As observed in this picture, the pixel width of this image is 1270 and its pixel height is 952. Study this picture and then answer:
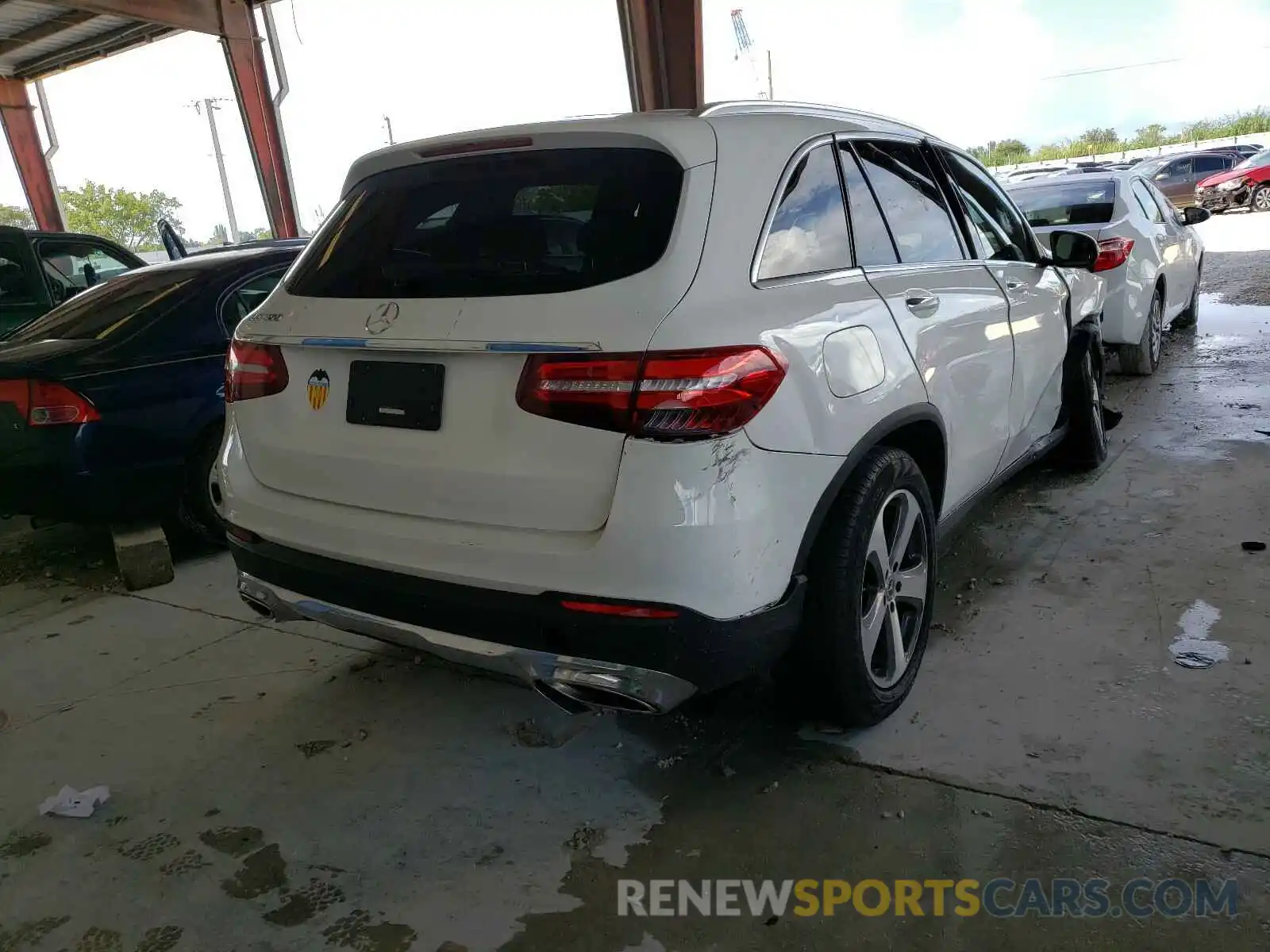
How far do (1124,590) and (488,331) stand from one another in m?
2.63

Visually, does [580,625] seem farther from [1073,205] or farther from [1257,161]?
Answer: [1257,161]

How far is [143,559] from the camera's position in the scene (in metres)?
4.23

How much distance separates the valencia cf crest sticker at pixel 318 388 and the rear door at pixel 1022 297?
7.70ft

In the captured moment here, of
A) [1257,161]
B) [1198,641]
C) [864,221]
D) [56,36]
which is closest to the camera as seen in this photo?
[864,221]

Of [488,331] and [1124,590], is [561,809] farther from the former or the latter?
[1124,590]

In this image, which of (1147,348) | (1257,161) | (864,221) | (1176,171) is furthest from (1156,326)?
(1176,171)

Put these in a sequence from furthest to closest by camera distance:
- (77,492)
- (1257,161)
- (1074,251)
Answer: (1257,161) → (77,492) → (1074,251)

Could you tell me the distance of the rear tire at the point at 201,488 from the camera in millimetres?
4426

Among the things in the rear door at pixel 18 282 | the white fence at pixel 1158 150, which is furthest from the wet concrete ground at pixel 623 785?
the white fence at pixel 1158 150

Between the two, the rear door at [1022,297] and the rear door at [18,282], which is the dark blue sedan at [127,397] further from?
the rear door at [1022,297]

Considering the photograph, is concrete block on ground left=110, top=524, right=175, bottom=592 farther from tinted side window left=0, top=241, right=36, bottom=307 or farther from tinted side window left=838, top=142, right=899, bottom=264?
tinted side window left=0, top=241, right=36, bottom=307

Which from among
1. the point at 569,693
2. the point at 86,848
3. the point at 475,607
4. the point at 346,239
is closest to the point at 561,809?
the point at 569,693

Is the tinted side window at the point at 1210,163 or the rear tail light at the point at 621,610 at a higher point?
the rear tail light at the point at 621,610

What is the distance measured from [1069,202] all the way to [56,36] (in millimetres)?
18903
